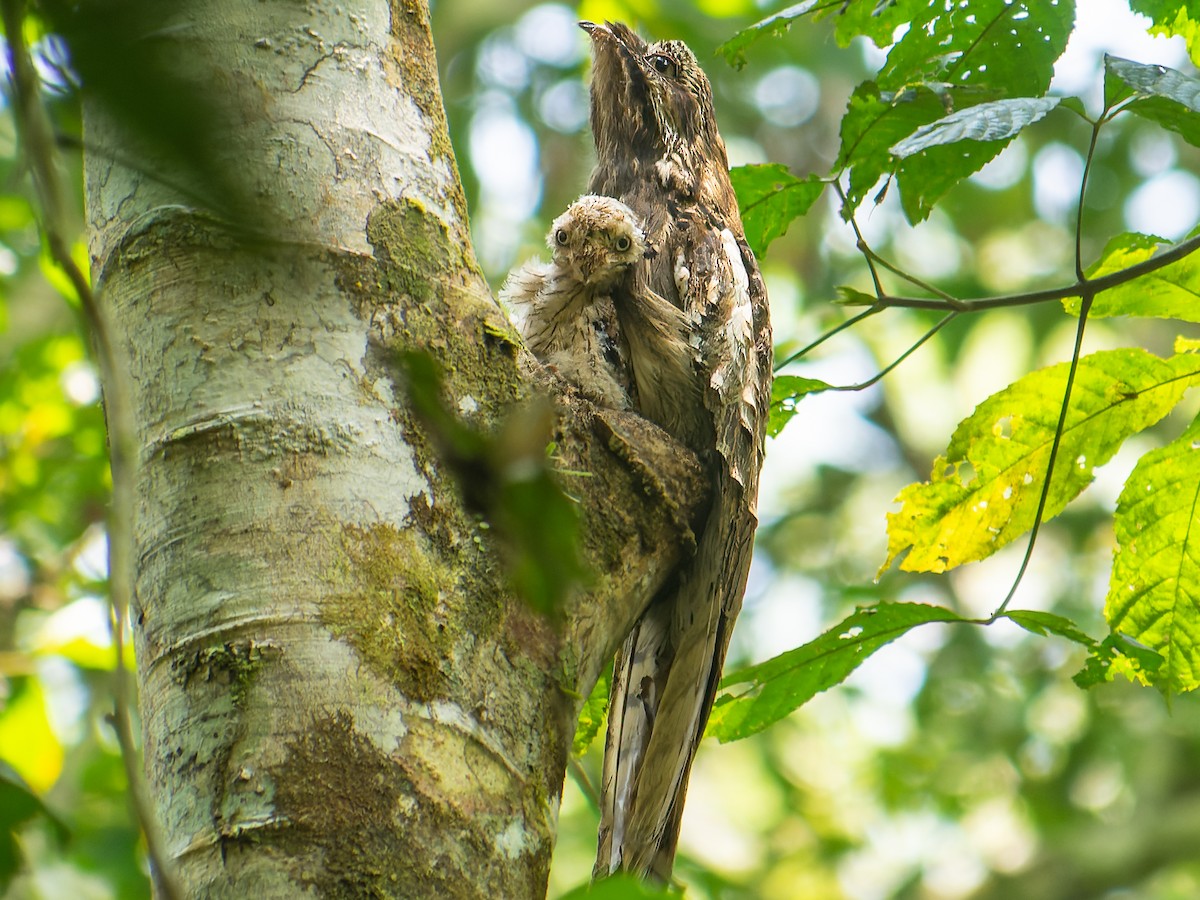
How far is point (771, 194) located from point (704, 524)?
0.92m

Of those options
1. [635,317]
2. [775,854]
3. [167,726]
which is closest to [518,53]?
[775,854]

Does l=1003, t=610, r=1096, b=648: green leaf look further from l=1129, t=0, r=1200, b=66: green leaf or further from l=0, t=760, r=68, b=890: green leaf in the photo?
l=0, t=760, r=68, b=890: green leaf

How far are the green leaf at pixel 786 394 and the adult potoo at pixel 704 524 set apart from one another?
2.1 inches

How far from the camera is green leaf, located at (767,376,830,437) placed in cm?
278

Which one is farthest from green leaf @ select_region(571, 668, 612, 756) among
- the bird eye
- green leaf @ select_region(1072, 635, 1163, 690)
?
the bird eye

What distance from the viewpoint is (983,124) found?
2.06m

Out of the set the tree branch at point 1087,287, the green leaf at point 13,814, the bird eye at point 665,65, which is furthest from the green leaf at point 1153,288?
the green leaf at point 13,814

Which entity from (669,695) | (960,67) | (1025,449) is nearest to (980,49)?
(960,67)

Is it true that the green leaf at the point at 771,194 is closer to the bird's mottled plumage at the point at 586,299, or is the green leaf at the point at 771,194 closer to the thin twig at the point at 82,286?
the bird's mottled plumage at the point at 586,299

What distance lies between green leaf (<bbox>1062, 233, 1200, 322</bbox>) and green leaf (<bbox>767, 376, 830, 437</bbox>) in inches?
24.5

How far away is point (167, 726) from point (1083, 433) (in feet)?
6.86

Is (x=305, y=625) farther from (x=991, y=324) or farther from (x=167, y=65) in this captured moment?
(x=991, y=324)

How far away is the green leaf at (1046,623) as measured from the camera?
225 centimetres

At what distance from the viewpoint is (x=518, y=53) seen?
10633 mm
